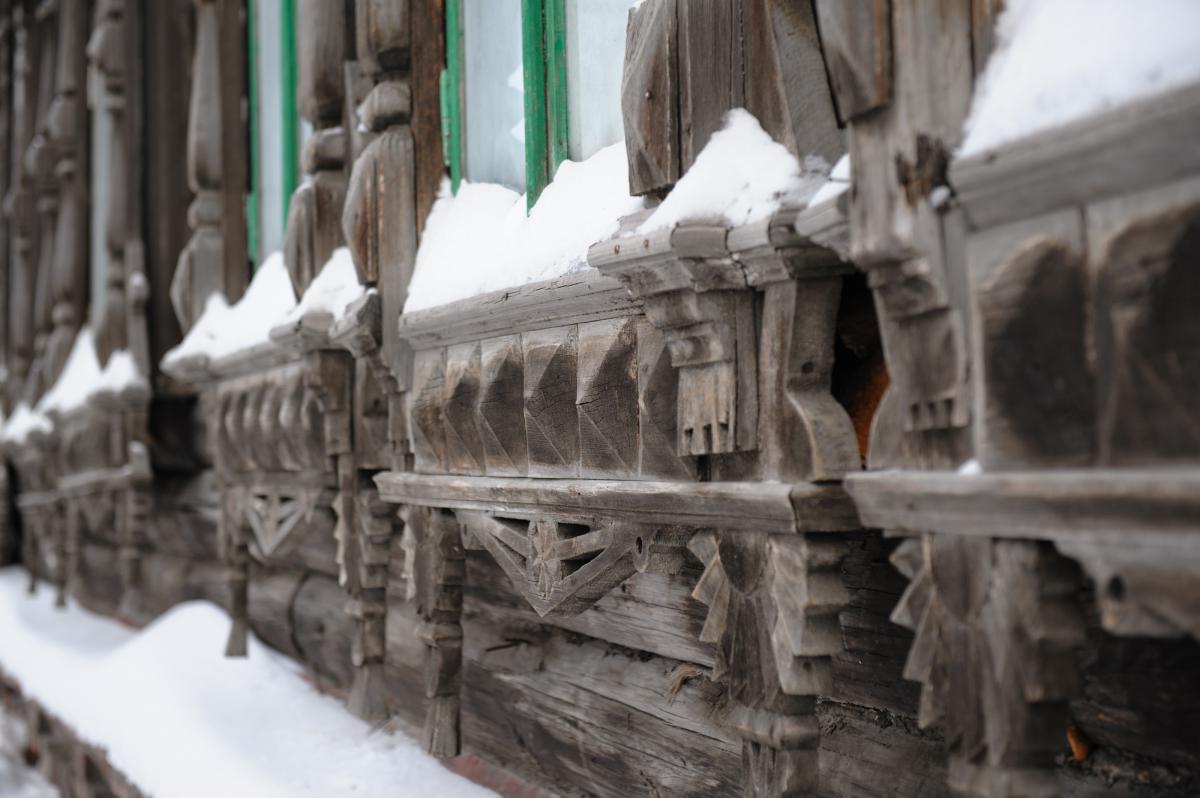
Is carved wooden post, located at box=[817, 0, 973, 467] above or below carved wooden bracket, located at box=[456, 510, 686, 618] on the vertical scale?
above

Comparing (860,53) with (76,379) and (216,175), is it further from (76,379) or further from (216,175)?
(76,379)

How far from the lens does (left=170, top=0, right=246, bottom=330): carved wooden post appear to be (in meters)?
4.69

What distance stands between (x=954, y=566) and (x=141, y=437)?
15.9 feet

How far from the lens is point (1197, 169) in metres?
1.04

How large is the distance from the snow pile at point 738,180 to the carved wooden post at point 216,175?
334cm

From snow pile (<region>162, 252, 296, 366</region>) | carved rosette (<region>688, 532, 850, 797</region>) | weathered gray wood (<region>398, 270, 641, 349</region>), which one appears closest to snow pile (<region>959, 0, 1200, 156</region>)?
carved rosette (<region>688, 532, 850, 797</region>)

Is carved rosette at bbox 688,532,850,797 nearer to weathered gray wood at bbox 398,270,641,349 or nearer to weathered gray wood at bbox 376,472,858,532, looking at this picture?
weathered gray wood at bbox 376,472,858,532

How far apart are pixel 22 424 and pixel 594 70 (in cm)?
631

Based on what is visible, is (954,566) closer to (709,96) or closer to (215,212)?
(709,96)

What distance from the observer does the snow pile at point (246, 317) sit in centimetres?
396

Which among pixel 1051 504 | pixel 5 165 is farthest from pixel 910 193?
pixel 5 165

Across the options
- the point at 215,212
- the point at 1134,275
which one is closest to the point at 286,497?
the point at 215,212

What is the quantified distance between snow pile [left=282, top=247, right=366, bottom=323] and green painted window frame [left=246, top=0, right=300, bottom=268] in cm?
80

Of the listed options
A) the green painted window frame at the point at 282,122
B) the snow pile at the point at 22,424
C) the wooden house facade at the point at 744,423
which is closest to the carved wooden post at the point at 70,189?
the snow pile at the point at 22,424
